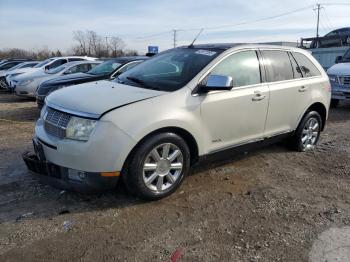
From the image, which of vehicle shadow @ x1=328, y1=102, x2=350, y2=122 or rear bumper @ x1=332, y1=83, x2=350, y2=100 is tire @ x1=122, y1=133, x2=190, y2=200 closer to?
vehicle shadow @ x1=328, y1=102, x2=350, y2=122

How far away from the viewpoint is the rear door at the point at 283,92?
5.21 metres

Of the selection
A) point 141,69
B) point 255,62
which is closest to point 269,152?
point 255,62

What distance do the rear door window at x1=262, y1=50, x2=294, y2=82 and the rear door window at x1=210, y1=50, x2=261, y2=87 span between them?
229mm

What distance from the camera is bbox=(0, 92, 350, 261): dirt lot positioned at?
3.21 metres

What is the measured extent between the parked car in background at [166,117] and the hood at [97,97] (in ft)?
0.04

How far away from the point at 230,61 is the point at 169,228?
225cm

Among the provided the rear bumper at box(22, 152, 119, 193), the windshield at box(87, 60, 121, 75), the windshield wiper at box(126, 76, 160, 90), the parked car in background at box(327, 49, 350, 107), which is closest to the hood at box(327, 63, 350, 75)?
the parked car in background at box(327, 49, 350, 107)

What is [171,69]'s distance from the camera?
487cm

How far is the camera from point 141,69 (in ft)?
17.0

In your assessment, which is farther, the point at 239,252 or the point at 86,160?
the point at 86,160

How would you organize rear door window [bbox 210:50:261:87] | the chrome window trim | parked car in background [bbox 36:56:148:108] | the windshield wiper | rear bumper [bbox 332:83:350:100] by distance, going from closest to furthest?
the chrome window trim → the windshield wiper → rear door window [bbox 210:50:261:87] → parked car in background [bbox 36:56:148:108] → rear bumper [bbox 332:83:350:100]

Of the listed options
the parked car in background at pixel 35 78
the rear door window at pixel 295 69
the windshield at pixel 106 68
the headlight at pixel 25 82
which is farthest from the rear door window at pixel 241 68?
the headlight at pixel 25 82

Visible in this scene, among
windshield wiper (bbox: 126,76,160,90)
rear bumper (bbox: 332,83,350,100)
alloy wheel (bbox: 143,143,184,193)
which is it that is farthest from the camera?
rear bumper (bbox: 332,83,350,100)

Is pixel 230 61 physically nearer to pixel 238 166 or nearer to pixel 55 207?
pixel 238 166
